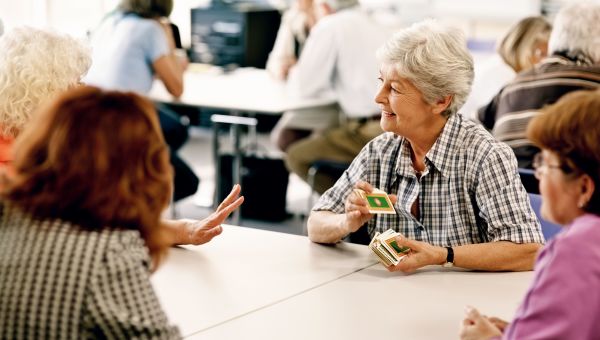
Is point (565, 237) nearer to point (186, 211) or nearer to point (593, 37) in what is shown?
point (593, 37)

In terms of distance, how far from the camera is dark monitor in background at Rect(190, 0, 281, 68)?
21.1 ft

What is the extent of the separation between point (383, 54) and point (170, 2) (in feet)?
7.90

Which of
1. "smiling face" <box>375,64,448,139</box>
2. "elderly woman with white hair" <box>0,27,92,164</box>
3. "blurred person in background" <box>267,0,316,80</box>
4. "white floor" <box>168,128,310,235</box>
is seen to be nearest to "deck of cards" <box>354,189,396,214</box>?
"smiling face" <box>375,64,448,139</box>

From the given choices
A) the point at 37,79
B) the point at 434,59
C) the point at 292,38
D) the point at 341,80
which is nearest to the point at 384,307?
the point at 434,59

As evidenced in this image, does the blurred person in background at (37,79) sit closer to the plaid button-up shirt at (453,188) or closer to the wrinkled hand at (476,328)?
the plaid button-up shirt at (453,188)

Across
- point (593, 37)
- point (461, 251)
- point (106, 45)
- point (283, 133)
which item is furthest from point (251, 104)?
point (461, 251)

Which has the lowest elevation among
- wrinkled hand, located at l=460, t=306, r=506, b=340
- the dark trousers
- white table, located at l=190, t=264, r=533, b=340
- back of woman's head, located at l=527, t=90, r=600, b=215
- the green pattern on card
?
the dark trousers

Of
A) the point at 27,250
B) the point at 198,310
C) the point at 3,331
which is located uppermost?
the point at 27,250

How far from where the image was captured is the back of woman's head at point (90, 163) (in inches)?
53.6

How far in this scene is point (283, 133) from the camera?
17.4ft

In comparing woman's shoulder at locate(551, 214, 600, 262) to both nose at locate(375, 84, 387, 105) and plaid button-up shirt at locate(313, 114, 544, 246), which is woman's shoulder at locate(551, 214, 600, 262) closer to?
plaid button-up shirt at locate(313, 114, 544, 246)

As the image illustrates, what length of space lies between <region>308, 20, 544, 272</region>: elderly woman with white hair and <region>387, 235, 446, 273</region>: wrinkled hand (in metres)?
0.02

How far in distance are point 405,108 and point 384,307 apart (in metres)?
0.67

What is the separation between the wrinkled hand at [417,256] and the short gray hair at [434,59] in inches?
17.7
